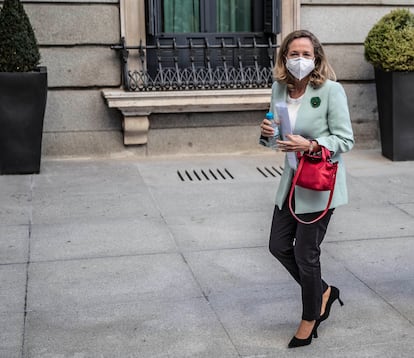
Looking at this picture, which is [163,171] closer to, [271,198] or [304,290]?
[271,198]

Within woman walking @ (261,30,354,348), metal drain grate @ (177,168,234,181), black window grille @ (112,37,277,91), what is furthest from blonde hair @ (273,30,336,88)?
black window grille @ (112,37,277,91)

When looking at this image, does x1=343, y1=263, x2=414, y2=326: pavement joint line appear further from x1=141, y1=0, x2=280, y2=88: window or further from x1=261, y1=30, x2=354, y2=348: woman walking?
x1=141, y1=0, x2=280, y2=88: window

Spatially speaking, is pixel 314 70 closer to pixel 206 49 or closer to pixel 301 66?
pixel 301 66

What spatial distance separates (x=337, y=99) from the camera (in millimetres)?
4156

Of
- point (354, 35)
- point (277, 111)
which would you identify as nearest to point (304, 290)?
point (277, 111)

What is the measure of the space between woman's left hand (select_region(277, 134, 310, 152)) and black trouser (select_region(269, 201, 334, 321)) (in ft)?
1.27

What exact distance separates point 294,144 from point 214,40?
5.74 meters

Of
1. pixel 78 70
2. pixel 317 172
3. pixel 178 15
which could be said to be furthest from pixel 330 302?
pixel 178 15

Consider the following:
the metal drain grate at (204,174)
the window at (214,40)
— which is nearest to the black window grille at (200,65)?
the window at (214,40)

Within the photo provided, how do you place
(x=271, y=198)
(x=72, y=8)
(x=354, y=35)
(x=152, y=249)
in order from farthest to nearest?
(x=354, y=35) → (x=72, y=8) → (x=271, y=198) → (x=152, y=249)

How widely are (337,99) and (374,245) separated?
7.49 ft

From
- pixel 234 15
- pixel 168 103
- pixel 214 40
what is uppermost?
pixel 234 15

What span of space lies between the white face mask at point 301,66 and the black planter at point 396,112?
16.2 feet

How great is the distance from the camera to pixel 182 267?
18.6 ft
